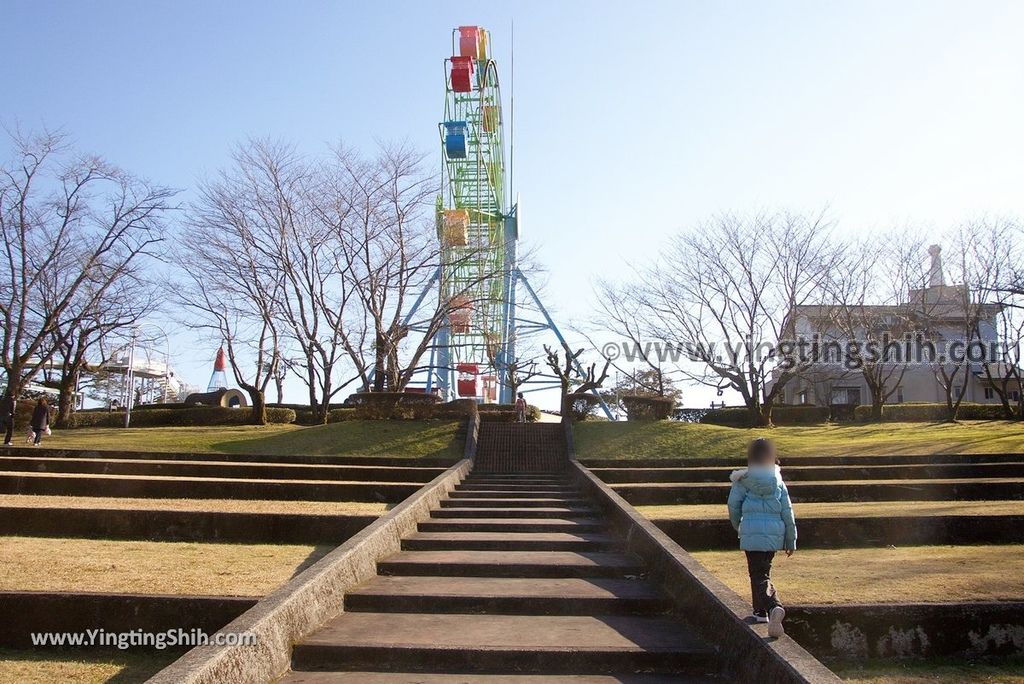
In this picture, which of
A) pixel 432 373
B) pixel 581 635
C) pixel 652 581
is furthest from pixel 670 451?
pixel 432 373

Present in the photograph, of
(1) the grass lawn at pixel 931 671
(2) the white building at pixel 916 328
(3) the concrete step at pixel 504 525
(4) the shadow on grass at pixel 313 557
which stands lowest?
(1) the grass lawn at pixel 931 671

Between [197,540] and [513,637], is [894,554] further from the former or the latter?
[197,540]

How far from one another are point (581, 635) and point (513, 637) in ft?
1.53

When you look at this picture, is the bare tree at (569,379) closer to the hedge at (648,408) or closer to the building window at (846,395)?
the hedge at (648,408)

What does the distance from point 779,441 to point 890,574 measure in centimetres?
1315

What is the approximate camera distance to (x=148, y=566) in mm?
6789

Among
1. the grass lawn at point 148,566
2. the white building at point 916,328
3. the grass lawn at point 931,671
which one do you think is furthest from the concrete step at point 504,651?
the white building at point 916,328

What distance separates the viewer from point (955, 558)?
22.8 feet

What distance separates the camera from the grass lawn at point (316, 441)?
17.0 m

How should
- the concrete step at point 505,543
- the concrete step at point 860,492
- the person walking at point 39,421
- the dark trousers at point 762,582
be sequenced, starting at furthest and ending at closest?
the person walking at point 39,421 → the concrete step at point 860,492 → the concrete step at point 505,543 → the dark trousers at point 762,582

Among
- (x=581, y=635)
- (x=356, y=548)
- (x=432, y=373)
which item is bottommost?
(x=581, y=635)

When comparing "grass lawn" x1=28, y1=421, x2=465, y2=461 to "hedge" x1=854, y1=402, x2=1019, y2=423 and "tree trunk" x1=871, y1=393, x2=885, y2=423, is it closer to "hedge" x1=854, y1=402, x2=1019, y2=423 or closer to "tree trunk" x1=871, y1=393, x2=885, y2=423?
"tree trunk" x1=871, y1=393, x2=885, y2=423

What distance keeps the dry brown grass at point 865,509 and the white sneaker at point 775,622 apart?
4.08 metres

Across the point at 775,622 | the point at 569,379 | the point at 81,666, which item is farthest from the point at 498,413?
the point at 775,622
